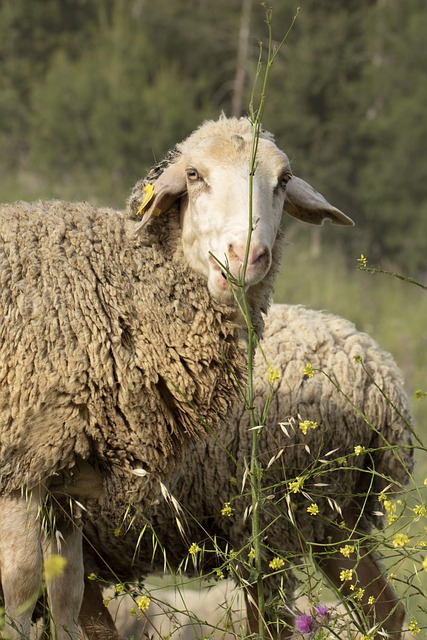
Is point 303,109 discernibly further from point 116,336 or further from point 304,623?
point 304,623

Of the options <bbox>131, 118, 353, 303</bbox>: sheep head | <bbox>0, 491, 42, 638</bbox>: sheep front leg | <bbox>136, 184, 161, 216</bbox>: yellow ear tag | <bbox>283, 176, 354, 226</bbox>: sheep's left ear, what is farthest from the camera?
<bbox>283, 176, 354, 226</bbox>: sheep's left ear

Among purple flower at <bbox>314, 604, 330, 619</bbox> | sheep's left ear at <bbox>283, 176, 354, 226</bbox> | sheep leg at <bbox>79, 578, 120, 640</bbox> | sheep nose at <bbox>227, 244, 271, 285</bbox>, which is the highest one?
sheep's left ear at <bbox>283, 176, 354, 226</bbox>

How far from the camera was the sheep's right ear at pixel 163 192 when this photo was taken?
145 inches

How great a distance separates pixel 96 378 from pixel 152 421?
0.90ft

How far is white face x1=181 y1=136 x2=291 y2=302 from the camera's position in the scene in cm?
338

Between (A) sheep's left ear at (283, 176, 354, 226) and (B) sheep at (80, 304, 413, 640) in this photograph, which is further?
(B) sheep at (80, 304, 413, 640)

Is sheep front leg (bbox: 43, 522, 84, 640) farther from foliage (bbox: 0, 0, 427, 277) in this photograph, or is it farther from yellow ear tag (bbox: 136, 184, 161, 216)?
foliage (bbox: 0, 0, 427, 277)

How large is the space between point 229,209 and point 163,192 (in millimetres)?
335

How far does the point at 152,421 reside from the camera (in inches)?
137

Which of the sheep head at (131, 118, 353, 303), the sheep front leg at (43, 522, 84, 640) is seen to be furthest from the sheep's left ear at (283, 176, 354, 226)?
the sheep front leg at (43, 522, 84, 640)

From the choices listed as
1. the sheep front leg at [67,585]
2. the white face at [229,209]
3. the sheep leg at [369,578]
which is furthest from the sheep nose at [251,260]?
the sheep leg at [369,578]

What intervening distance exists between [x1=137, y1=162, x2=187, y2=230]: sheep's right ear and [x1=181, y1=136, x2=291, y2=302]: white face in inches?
1.7

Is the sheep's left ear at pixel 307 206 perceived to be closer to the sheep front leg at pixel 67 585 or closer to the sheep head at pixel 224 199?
the sheep head at pixel 224 199

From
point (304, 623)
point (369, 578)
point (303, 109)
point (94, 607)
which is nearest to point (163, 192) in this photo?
point (304, 623)
